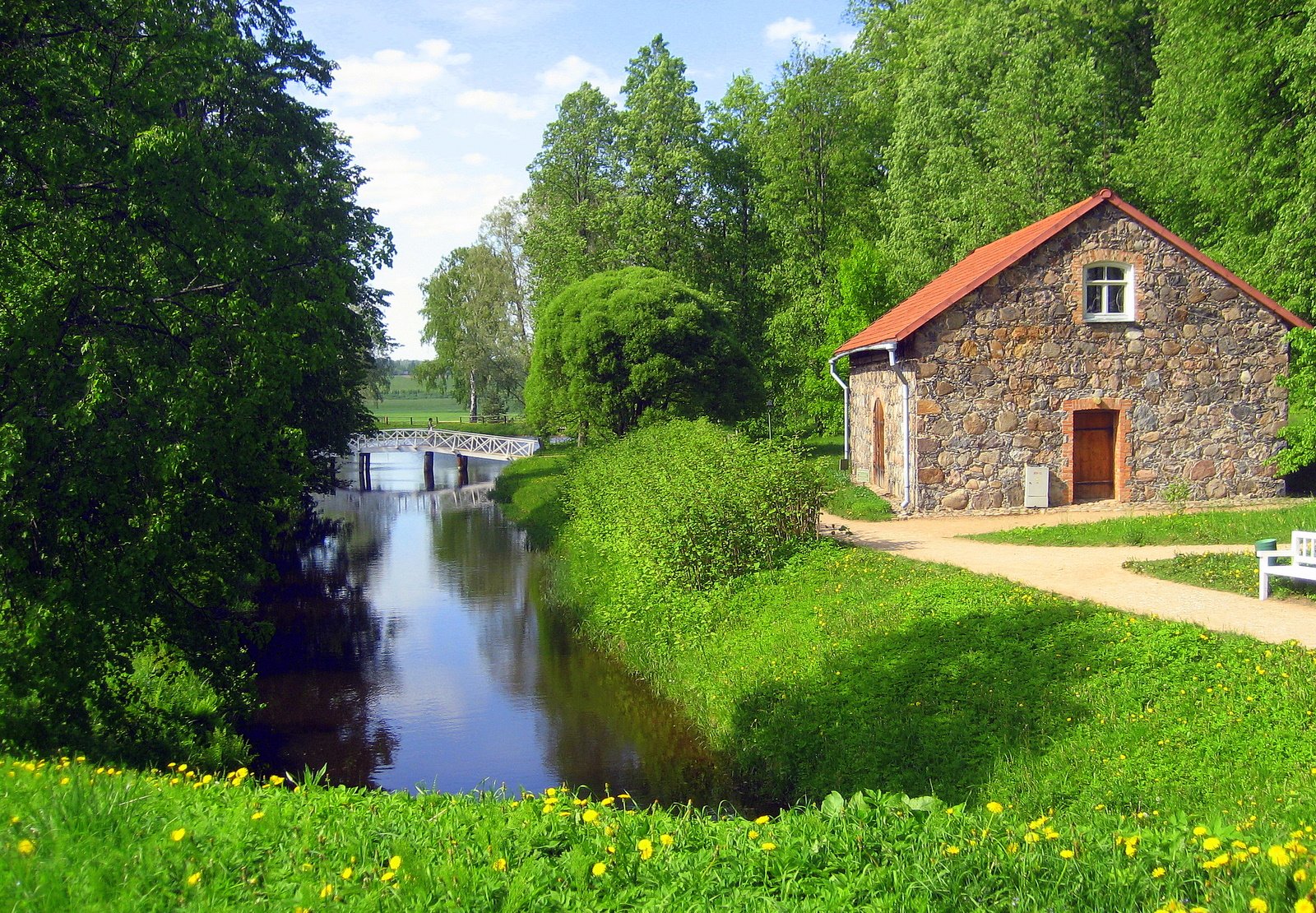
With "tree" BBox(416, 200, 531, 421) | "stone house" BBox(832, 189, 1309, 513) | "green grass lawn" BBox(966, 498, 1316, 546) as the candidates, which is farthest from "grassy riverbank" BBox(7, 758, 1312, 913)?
"tree" BBox(416, 200, 531, 421)

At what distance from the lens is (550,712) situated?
12844 millimetres

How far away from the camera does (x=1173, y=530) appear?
16016 mm

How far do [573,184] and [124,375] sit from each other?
1533 inches

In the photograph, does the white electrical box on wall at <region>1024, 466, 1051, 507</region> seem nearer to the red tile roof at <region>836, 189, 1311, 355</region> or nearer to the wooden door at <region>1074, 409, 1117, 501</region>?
the wooden door at <region>1074, 409, 1117, 501</region>

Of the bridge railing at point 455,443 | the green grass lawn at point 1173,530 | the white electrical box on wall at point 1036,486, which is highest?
the bridge railing at point 455,443

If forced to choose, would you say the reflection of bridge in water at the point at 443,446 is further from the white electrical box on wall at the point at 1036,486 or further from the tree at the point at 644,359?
the white electrical box on wall at the point at 1036,486

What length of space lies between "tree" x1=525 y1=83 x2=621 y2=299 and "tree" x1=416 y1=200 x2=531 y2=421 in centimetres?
848

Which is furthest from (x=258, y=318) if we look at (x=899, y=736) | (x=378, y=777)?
(x=899, y=736)

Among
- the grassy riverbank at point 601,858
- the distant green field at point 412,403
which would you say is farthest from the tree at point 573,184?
the distant green field at point 412,403

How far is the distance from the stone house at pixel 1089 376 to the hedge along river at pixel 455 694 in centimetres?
838

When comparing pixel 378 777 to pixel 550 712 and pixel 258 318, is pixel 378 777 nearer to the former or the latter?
pixel 550 712

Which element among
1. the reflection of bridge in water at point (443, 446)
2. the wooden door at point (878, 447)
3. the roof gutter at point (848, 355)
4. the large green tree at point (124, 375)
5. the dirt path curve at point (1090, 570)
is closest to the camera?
the large green tree at point (124, 375)

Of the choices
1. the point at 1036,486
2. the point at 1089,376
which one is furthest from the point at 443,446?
the point at 1089,376

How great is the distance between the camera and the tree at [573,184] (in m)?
41.5
